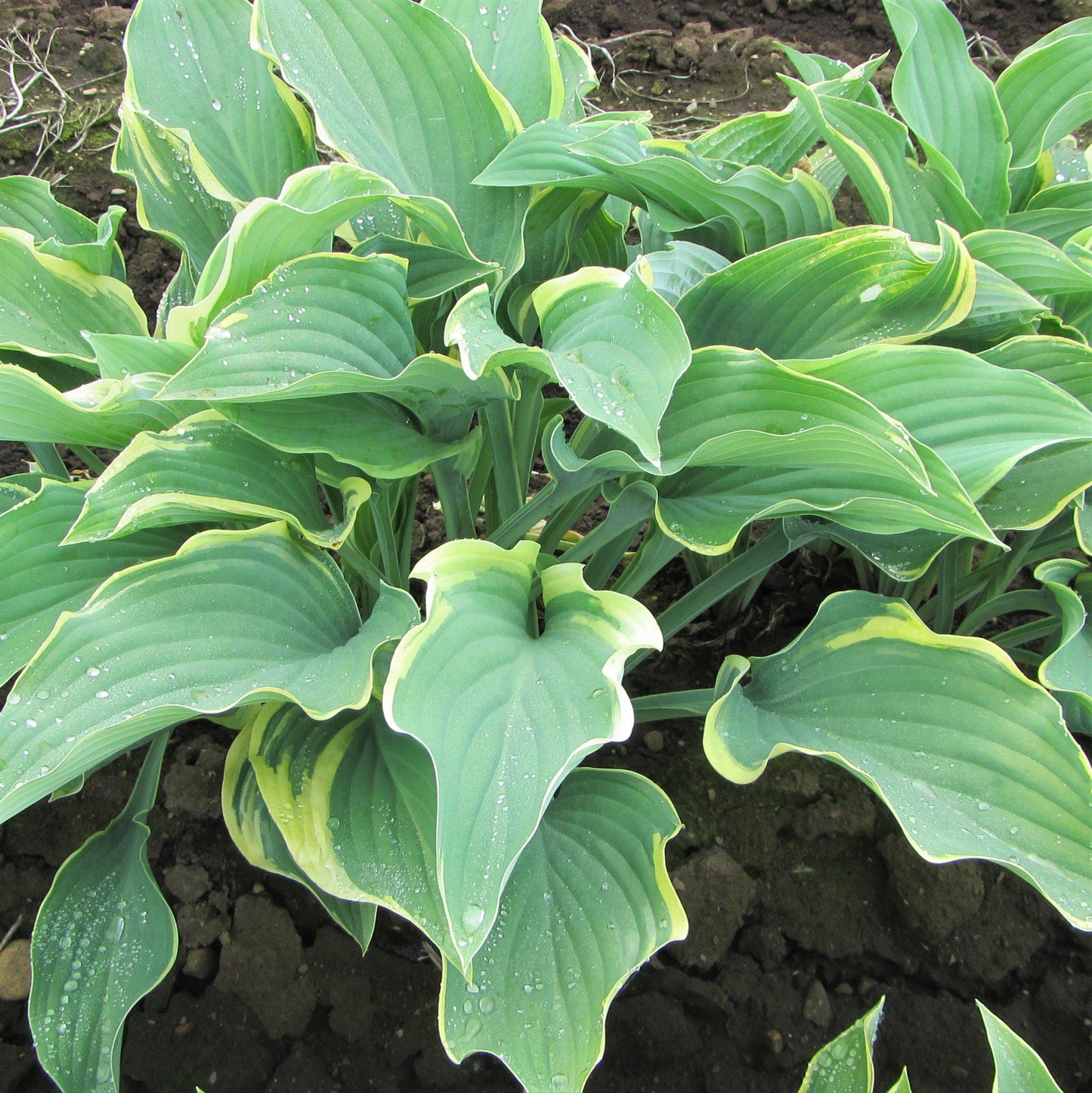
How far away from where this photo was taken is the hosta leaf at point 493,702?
0.64 meters

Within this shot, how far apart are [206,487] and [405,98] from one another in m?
0.55

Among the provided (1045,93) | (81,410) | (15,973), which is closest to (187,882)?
(15,973)

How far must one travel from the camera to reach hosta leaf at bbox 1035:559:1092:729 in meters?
0.86

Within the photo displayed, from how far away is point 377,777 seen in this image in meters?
0.94

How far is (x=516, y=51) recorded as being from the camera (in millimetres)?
1124

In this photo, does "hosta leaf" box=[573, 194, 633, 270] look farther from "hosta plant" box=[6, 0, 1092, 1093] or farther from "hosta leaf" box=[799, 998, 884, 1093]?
"hosta leaf" box=[799, 998, 884, 1093]

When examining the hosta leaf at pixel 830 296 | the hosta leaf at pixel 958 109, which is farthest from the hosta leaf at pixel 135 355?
the hosta leaf at pixel 958 109

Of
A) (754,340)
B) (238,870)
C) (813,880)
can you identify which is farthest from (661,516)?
(238,870)

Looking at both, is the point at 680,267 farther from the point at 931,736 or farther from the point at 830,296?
the point at 931,736

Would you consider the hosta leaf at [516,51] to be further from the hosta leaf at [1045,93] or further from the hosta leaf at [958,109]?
the hosta leaf at [1045,93]

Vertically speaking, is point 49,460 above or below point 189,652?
below

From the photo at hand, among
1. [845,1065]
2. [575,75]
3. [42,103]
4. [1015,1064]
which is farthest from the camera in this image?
[42,103]

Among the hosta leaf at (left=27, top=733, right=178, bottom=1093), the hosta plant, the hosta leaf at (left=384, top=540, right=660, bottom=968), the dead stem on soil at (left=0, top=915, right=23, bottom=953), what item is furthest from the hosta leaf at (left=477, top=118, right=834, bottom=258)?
the dead stem on soil at (left=0, top=915, right=23, bottom=953)

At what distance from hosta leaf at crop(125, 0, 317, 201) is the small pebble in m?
1.05
